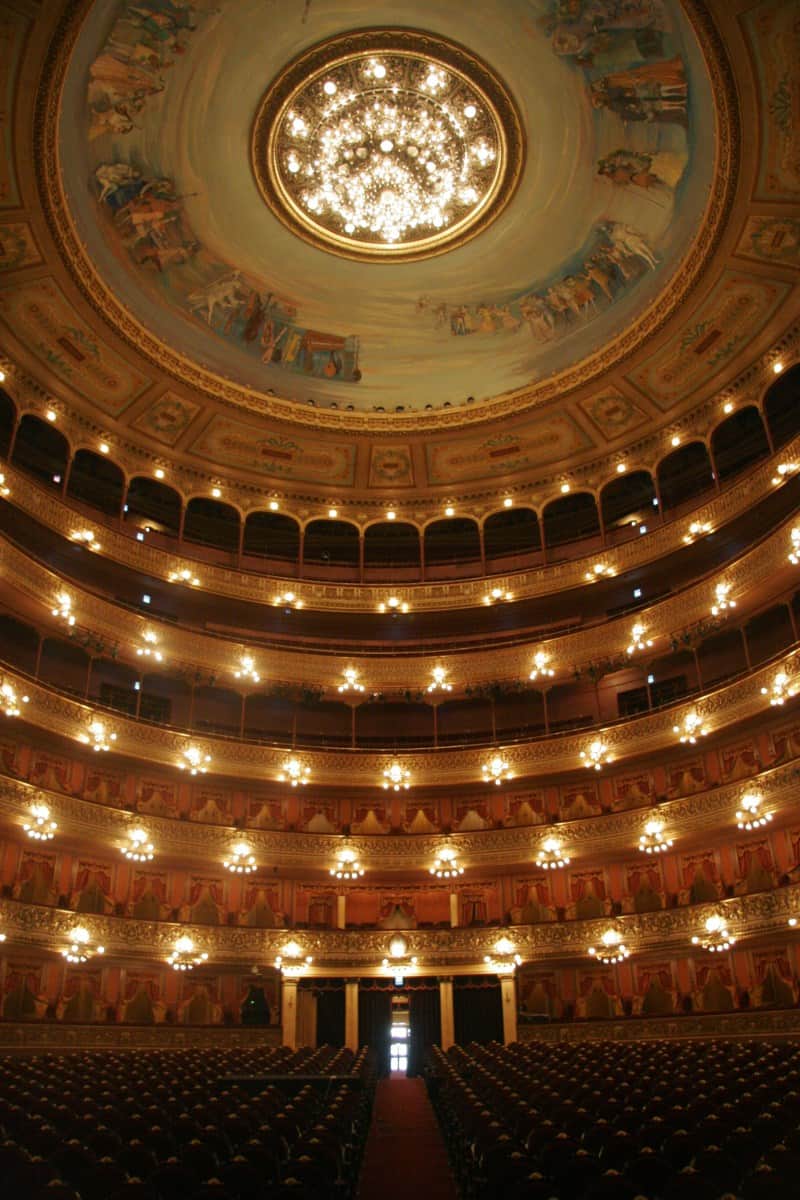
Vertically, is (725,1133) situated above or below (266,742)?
below

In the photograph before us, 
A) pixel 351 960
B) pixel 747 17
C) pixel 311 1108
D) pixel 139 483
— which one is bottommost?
pixel 311 1108

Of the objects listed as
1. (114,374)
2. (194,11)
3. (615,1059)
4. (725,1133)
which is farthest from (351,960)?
(194,11)

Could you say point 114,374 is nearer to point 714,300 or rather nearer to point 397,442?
point 397,442

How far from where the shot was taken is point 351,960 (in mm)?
25047

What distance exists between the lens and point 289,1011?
24250mm

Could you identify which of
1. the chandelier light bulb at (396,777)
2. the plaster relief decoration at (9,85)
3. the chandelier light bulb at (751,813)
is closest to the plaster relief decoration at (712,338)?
the chandelier light bulb at (751,813)

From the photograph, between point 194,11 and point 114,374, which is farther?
point 114,374

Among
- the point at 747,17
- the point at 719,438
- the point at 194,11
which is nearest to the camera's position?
the point at 747,17

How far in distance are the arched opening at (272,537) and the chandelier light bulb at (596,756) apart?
42.7 feet

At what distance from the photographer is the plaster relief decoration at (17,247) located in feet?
73.4

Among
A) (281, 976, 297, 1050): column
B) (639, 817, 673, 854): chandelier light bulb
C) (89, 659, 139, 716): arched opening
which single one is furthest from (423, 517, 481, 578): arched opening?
(281, 976, 297, 1050): column

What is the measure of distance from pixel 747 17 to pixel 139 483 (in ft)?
72.1

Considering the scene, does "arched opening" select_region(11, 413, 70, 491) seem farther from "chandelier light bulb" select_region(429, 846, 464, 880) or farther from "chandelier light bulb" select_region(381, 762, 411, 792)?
"chandelier light bulb" select_region(429, 846, 464, 880)

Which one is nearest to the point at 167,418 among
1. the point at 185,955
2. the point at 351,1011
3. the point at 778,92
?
the point at 185,955
